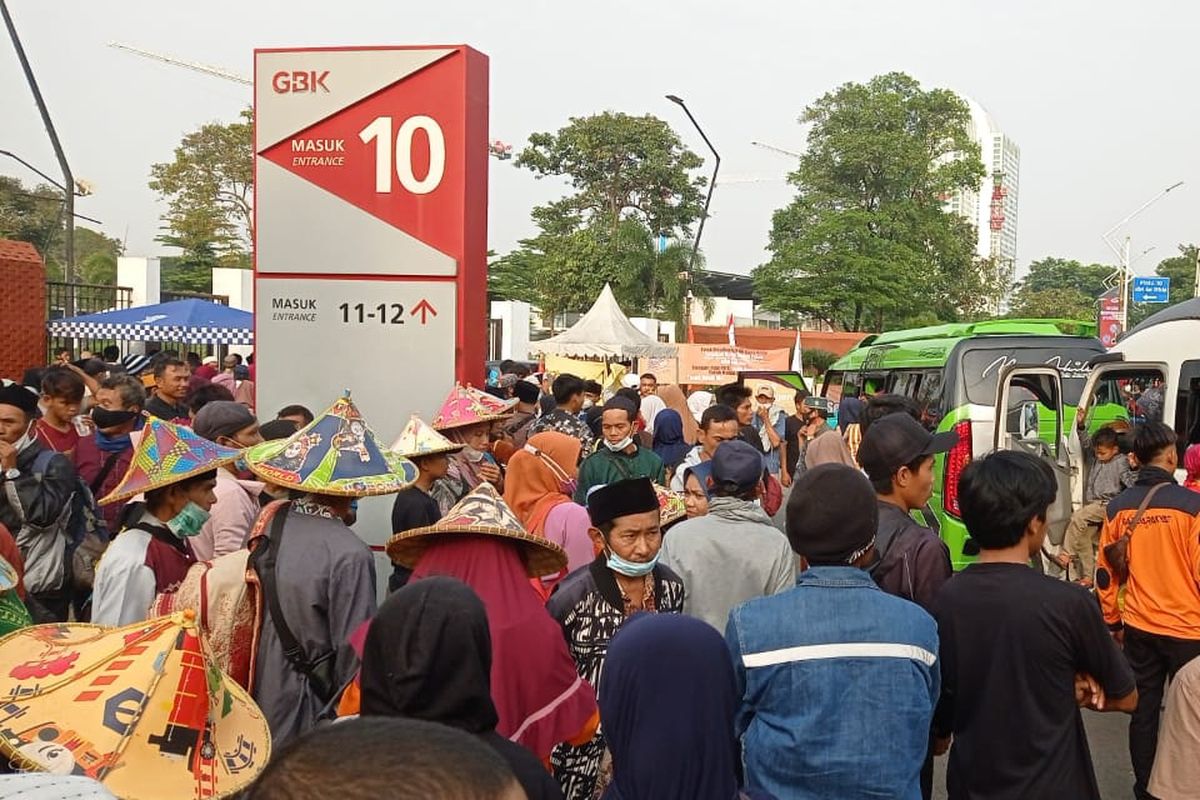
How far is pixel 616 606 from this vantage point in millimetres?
3826

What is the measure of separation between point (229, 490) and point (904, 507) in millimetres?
3070

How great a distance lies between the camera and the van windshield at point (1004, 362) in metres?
11.4

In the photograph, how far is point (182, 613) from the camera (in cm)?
271

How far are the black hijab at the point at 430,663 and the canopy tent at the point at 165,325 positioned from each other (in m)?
14.9

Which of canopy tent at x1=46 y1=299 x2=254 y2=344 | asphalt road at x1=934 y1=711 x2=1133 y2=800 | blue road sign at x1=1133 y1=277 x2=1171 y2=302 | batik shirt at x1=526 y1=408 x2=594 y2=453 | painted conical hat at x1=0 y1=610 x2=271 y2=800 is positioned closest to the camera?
painted conical hat at x1=0 y1=610 x2=271 y2=800

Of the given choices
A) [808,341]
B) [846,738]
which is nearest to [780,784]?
[846,738]

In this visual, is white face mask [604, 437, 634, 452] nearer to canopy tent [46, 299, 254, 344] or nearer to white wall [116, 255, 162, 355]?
canopy tent [46, 299, 254, 344]

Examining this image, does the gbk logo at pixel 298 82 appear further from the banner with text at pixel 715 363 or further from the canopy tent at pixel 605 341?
the canopy tent at pixel 605 341

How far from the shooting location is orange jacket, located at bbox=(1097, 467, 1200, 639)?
5.20 metres

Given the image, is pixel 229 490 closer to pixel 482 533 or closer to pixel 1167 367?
pixel 482 533

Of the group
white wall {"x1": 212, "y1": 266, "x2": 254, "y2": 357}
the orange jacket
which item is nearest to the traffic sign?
the orange jacket

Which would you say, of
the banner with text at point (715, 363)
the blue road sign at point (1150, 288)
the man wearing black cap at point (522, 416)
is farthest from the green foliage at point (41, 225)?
the blue road sign at point (1150, 288)

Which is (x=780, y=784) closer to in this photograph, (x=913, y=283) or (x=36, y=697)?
(x=36, y=697)

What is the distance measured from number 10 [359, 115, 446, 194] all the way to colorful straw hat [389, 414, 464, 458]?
1.56 meters
